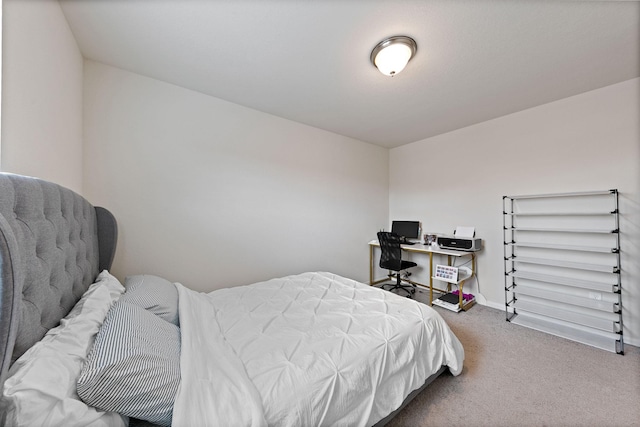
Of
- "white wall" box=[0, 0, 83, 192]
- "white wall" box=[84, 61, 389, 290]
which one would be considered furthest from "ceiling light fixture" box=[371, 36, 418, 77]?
"white wall" box=[0, 0, 83, 192]

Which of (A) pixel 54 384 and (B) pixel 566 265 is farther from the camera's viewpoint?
(B) pixel 566 265

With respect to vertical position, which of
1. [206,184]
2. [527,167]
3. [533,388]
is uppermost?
Answer: [527,167]

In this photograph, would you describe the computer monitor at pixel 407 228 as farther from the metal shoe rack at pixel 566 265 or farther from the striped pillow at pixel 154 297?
the striped pillow at pixel 154 297

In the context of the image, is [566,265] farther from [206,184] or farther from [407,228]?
[206,184]

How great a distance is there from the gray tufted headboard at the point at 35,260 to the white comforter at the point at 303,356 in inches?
19.9

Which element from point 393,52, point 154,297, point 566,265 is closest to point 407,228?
point 566,265

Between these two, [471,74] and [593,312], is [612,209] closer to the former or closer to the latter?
[593,312]

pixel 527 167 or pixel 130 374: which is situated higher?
pixel 527 167

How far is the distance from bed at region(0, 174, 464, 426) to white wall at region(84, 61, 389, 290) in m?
0.38

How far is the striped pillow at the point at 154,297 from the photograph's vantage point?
1.32 m

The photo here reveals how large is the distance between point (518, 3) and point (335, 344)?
2.32 meters

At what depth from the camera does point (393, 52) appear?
164 cm

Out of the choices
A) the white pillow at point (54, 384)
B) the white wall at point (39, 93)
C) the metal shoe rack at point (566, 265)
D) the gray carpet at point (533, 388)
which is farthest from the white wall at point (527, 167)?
the white wall at point (39, 93)

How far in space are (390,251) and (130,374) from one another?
3.10 m
